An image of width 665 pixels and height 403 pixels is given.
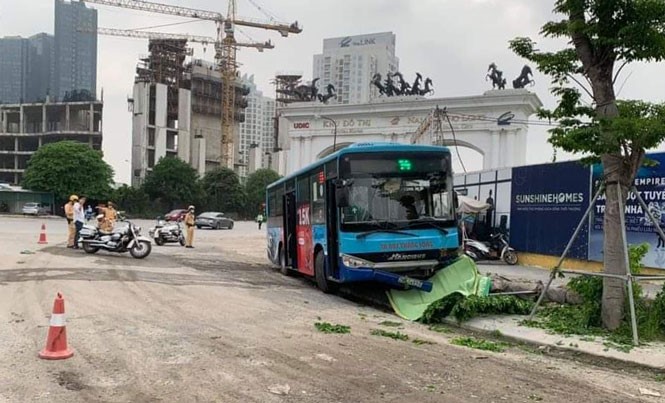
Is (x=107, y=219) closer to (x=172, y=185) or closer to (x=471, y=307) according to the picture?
(x=471, y=307)

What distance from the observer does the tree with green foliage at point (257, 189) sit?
8744 cm

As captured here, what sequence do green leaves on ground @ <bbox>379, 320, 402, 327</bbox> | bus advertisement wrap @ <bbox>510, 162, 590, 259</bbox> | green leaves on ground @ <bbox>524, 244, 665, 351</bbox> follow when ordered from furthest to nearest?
1. bus advertisement wrap @ <bbox>510, 162, 590, 259</bbox>
2. green leaves on ground @ <bbox>379, 320, 402, 327</bbox>
3. green leaves on ground @ <bbox>524, 244, 665, 351</bbox>

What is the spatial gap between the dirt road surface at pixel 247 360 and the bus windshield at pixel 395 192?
5.70 feet

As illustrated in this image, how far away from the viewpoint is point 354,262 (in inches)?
424

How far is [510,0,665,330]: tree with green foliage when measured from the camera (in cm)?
785

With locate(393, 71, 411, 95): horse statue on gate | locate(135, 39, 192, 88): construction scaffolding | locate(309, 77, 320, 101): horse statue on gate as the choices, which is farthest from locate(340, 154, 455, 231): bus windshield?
locate(135, 39, 192, 88): construction scaffolding

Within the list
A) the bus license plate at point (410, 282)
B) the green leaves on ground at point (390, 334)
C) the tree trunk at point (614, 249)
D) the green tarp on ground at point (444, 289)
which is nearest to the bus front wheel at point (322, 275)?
the green tarp on ground at point (444, 289)

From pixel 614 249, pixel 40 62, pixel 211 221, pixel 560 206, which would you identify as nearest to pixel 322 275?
pixel 614 249

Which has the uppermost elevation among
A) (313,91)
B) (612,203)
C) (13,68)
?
(13,68)

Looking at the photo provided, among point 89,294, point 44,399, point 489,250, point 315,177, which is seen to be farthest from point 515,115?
point 44,399

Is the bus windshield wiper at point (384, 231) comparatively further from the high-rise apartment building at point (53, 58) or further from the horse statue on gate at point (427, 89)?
the high-rise apartment building at point (53, 58)

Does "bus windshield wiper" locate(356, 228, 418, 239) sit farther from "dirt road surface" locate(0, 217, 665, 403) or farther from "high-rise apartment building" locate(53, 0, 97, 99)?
"high-rise apartment building" locate(53, 0, 97, 99)

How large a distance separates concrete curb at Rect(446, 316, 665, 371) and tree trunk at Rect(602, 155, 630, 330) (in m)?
0.65

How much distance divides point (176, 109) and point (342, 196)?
9840cm
